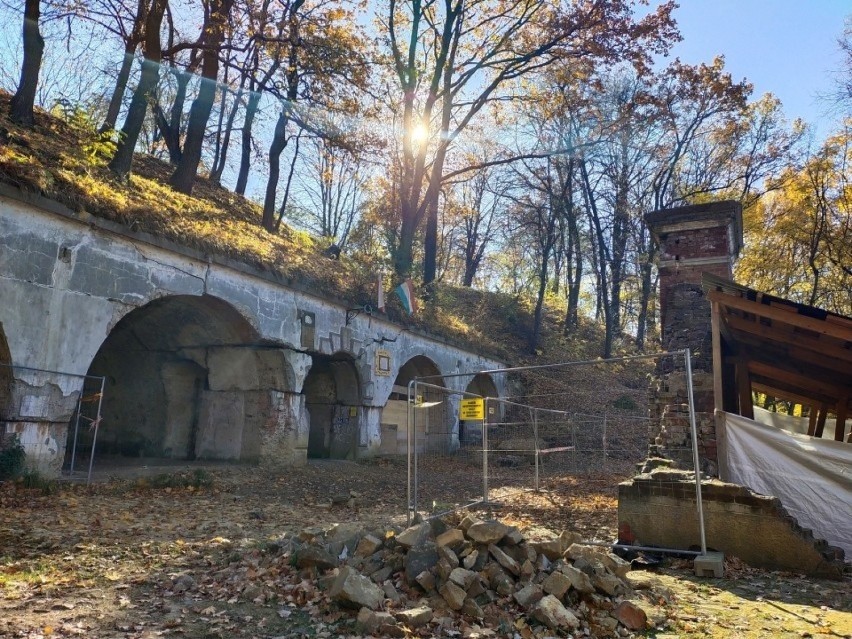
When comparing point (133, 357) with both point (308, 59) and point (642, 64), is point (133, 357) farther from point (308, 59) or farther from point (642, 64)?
point (642, 64)

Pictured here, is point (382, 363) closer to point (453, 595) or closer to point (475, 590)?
point (475, 590)

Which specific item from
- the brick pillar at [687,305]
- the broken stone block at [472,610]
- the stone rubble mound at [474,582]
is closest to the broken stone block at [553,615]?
the stone rubble mound at [474,582]

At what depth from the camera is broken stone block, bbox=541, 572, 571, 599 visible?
471 cm

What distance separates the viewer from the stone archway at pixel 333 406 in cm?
1609

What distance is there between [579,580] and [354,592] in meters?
1.73

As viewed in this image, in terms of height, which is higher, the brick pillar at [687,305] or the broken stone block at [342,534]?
the brick pillar at [687,305]

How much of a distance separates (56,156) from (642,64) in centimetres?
1768

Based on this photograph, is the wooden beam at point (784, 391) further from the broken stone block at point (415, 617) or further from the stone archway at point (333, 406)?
the broken stone block at point (415, 617)

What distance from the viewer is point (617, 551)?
693 centimetres

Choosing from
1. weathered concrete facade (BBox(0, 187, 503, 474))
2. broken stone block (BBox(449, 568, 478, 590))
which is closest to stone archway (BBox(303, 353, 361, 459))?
weathered concrete facade (BBox(0, 187, 503, 474))

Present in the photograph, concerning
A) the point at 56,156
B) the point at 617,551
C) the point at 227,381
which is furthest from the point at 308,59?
the point at 617,551

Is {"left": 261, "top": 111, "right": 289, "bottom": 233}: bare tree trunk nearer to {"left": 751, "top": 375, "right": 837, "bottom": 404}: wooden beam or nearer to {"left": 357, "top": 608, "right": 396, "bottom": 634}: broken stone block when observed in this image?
{"left": 751, "top": 375, "right": 837, "bottom": 404}: wooden beam

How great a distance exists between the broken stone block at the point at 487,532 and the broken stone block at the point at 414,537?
384 millimetres

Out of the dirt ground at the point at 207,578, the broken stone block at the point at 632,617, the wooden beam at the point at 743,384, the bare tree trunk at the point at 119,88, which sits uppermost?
the bare tree trunk at the point at 119,88
